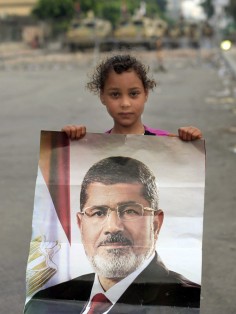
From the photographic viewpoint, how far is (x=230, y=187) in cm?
609

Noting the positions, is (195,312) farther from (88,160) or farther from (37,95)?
(37,95)

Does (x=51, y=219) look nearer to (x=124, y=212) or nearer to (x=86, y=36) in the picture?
(x=124, y=212)

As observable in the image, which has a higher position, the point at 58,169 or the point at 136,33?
the point at 136,33

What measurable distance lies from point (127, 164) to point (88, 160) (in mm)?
141

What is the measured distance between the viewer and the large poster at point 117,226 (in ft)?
7.68

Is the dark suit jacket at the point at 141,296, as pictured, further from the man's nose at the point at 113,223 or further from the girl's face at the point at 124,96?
the girl's face at the point at 124,96

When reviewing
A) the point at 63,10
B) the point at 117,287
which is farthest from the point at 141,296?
the point at 63,10

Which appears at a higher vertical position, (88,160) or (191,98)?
(191,98)

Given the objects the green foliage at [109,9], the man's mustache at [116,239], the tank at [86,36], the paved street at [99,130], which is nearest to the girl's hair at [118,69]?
the man's mustache at [116,239]

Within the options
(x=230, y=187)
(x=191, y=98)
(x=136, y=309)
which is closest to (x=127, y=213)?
(x=136, y=309)

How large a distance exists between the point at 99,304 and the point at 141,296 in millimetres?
148

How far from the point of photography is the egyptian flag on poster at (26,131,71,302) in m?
2.37

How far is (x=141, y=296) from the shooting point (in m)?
2.33

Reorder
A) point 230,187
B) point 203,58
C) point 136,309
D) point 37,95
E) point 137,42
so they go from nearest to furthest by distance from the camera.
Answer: point 136,309 → point 230,187 → point 37,95 → point 203,58 → point 137,42
